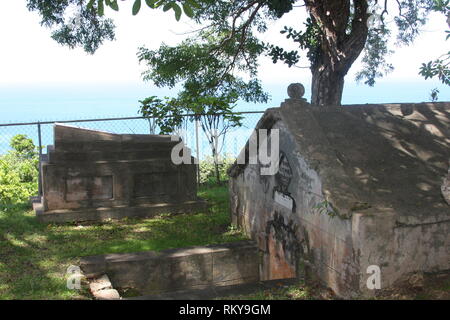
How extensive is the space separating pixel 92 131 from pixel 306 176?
5054 mm

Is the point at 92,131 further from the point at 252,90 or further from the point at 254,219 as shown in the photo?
the point at 252,90

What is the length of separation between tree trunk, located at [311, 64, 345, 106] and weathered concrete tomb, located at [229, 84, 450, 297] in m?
2.89

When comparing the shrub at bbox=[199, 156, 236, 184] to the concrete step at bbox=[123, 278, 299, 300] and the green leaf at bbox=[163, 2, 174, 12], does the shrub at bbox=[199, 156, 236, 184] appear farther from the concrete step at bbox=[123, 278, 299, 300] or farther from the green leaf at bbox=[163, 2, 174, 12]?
the green leaf at bbox=[163, 2, 174, 12]

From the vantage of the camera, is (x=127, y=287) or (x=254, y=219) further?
(x=254, y=219)

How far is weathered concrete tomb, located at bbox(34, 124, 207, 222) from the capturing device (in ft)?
27.8

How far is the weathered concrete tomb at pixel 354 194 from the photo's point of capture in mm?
4520

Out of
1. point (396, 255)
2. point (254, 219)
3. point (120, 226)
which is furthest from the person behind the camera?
point (120, 226)

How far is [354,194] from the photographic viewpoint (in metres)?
4.79

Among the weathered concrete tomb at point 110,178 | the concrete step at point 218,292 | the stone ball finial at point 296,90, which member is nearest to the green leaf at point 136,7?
the stone ball finial at point 296,90

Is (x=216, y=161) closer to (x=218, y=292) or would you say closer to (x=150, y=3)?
(x=218, y=292)

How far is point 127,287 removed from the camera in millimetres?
6371

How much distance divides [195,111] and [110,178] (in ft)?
11.9

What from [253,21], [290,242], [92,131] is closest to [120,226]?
[92,131]

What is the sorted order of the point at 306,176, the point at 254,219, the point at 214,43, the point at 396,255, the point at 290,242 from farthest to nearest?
1. the point at 214,43
2. the point at 254,219
3. the point at 290,242
4. the point at 306,176
5. the point at 396,255
